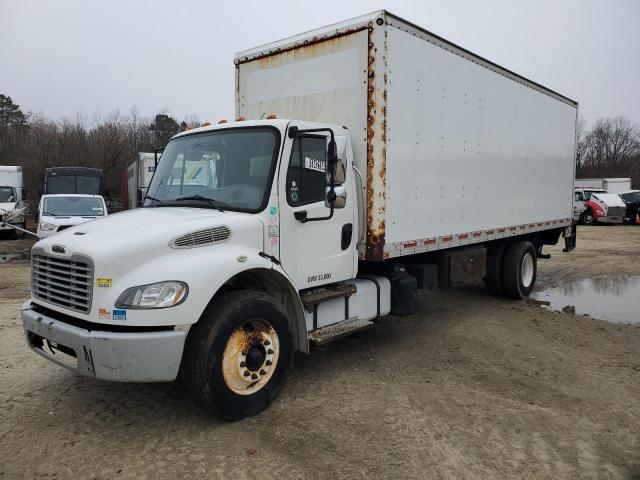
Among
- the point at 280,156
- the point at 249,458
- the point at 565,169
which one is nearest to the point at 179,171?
the point at 280,156

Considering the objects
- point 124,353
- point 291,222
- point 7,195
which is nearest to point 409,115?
point 291,222

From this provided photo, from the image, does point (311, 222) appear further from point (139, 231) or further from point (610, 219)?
point (610, 219)

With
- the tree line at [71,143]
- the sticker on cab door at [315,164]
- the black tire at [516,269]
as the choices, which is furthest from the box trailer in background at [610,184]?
the sticker on cab door at [315,164]

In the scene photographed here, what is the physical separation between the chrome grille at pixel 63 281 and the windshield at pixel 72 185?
56.6 ft

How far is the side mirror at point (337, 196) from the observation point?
480cm

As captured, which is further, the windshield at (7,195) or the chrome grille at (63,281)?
the windshield at (7,195)

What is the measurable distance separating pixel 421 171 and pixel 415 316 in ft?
8.98

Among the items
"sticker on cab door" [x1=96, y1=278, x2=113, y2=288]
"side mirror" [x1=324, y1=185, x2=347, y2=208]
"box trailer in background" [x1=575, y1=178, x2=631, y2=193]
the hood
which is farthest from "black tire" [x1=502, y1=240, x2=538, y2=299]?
"box trailer in background" [x1=575, y1=178, x2=631, y2=193]

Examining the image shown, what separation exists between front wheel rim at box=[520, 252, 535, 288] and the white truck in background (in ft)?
54.4

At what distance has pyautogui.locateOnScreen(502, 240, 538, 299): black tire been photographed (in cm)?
882

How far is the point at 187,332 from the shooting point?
3850 millimetres

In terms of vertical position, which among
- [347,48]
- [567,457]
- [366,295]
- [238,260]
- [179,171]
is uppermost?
[347,48]

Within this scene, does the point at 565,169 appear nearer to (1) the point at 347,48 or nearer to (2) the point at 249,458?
(1) the point at 347,48

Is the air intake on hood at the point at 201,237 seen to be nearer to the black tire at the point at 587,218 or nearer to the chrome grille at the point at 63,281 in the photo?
the chrome grille at the point at 63,281
